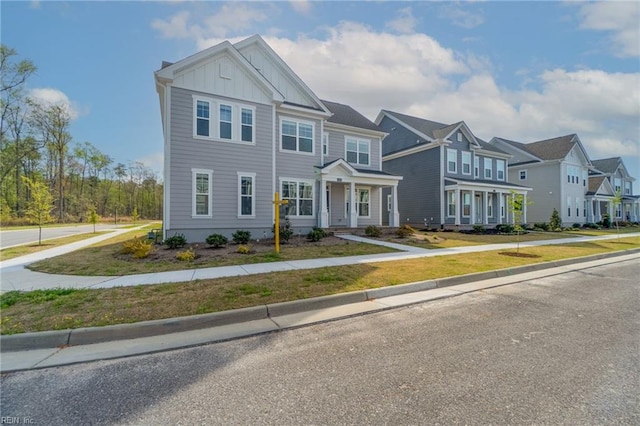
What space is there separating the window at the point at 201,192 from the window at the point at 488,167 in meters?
24.1

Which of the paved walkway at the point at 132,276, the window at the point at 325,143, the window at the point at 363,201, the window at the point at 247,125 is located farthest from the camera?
the window at the point at 363,201

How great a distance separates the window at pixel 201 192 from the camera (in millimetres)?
13380

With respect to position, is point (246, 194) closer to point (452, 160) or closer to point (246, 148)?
point (246, 148)

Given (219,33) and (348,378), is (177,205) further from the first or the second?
(348,378)

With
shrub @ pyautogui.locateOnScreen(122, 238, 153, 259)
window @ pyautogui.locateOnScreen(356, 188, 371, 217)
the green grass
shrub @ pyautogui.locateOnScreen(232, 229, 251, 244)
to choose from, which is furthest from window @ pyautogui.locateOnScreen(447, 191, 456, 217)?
shrub @ pyautogui.locateOnScreen(122, 238, 153, 259)

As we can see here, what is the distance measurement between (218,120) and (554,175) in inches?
1347

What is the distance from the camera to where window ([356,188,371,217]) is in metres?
19.7

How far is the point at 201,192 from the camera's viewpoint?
13555 mm

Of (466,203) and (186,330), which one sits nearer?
(186,330)

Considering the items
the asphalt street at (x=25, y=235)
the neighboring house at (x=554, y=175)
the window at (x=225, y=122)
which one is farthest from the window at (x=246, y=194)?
the neighboring house at (x=554, y=175)

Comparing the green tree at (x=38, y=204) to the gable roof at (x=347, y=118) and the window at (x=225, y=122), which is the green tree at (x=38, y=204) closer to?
the window at (x=225, y=122)

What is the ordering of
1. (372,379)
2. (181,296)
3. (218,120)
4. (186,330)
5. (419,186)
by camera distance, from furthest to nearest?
(419,186) < (218,120) < (181,296) < (186,330) < (372,379)

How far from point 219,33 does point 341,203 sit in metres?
11.0

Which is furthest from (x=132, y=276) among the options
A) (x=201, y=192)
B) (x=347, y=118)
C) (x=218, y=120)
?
(x=347, y=118)
